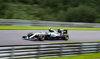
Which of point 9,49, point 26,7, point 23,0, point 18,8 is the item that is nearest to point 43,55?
point 9,49

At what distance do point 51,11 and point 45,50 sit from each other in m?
38.6

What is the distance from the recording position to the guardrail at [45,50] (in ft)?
24.4

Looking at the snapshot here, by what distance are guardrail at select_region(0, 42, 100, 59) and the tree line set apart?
872 inches

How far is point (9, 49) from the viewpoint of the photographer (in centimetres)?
741

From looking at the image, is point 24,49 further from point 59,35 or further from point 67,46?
point 59,35

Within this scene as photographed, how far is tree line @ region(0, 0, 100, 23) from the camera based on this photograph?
33469 mm

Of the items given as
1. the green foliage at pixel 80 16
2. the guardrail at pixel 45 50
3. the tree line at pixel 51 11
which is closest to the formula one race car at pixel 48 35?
the guardrail at pixel 45 50

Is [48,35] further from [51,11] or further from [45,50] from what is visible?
[51,11]

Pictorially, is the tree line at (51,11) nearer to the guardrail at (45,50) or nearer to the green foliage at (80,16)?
the green foliage at (80,16)

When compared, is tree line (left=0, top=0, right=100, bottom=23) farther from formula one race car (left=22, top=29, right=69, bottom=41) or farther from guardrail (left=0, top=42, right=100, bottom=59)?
guardrail (left=0, top=42, right=100, bottom=59)

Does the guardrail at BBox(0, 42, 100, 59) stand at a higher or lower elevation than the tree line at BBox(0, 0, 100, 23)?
lower

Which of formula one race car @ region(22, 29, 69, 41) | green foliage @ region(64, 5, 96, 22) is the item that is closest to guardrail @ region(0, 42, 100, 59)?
formula one race car @ region(22, 29, 69, 41)

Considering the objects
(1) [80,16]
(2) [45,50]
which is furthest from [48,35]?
(1) [80,16]

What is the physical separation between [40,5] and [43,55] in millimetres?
41334
